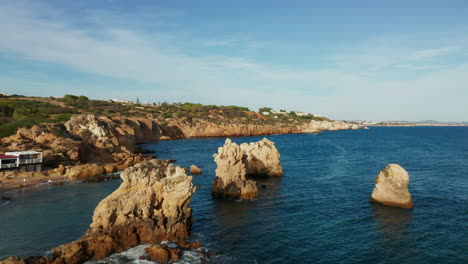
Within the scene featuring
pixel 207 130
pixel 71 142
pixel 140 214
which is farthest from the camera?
pixel 207 130

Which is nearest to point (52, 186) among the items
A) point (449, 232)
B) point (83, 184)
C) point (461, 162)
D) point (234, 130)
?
point (83, 184)

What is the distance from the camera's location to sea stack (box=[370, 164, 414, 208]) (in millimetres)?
29375

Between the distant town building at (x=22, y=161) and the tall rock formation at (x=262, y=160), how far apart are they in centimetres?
2878

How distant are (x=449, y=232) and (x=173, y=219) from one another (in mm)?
20556

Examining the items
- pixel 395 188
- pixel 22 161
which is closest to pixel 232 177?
pixel 395 188

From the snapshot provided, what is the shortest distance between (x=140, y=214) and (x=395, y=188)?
23.1 meters

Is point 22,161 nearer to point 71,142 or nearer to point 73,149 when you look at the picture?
point 73,149

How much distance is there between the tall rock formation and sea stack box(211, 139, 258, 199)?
9.88m

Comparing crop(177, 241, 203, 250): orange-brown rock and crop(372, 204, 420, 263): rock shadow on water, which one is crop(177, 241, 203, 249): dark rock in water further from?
crop(372, 204, 420, 263): rock shadow on water

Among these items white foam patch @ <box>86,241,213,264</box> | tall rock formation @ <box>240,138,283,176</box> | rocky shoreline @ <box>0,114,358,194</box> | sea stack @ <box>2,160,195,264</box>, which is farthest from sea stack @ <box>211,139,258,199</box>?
rocky shoreline @ <box>0,114,358,194</box>

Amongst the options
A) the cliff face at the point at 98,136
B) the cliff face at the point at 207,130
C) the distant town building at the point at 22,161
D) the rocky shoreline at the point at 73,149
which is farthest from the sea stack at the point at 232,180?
the cliff face at the point at 207,130

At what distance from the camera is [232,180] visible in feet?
113

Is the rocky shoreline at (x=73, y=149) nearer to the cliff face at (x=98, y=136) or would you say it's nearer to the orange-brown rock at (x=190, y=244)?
the cliff face at (x=98, y=136)

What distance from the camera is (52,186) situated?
1511 inches
